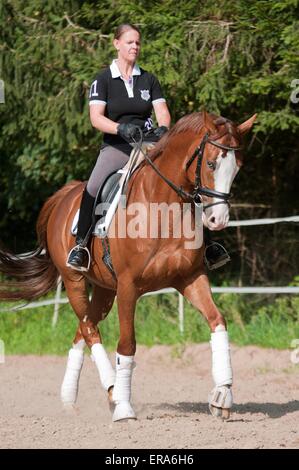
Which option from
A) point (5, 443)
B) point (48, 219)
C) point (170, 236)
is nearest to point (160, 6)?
point (48, 219)

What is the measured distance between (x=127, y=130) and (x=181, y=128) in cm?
43

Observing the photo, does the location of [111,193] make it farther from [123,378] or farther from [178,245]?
[123,378]

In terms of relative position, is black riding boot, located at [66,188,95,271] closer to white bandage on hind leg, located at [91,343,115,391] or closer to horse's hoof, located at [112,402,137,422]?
white bandage on hind leg, located at [91,343,115,391]

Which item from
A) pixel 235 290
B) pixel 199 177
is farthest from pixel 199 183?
pixel 235 290

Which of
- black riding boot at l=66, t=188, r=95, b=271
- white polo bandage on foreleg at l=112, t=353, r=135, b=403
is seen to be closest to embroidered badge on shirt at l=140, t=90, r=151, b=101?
black riding boot at l=66, t=188, r=95, b=271

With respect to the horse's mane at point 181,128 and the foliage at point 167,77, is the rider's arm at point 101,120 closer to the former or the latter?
the horse's mane at point 181,128

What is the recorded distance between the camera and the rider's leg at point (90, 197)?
788 cm

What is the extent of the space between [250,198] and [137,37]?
7.92 metres

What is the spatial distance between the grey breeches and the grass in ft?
13.3

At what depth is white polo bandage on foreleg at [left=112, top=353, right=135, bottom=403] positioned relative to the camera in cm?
734

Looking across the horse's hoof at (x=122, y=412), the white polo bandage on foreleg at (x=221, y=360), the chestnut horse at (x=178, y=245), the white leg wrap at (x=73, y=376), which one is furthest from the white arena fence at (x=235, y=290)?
the white polo bandage on foreleg at (x=221, y=360)

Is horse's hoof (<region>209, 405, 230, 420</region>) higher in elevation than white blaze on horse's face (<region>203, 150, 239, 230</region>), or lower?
lower

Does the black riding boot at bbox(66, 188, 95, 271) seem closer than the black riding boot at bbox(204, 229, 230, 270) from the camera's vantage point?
No

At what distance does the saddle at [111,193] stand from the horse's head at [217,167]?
781mm
